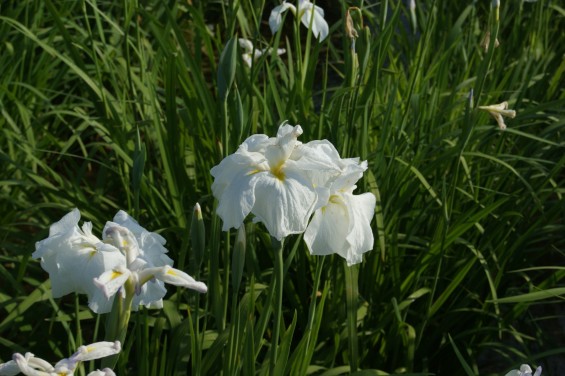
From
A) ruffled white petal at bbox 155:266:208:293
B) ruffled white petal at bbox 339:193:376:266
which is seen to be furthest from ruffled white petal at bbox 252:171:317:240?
ruffled white petal at bbox 155:266:208:293

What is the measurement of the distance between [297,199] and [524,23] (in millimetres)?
2951

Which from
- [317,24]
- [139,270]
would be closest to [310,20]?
[317,24]

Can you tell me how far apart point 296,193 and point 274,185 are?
1.5 inches

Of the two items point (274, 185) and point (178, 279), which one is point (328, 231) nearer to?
point (274, 185)

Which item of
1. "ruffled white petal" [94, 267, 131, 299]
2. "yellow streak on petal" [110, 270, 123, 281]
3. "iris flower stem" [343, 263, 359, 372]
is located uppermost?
"ruffled white petal" [94, 267, 131, 299]

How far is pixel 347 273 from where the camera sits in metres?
2.12

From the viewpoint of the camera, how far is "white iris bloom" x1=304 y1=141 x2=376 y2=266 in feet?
4.91

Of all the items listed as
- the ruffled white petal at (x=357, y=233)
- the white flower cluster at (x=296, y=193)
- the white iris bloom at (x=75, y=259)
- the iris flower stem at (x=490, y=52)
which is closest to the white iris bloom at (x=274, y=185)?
the white flower cluster at (x=296, y=193)

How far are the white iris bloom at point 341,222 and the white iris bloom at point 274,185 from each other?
6cm

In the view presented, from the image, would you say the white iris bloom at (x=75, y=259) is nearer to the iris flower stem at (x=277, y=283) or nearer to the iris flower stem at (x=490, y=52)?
the iris flower stem at (x=277, y=283)

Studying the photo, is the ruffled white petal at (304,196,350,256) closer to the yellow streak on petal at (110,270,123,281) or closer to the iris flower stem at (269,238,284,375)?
the iris flower stem at (269,238,284,375)

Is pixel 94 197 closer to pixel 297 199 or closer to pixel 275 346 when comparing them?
pixel 275 346

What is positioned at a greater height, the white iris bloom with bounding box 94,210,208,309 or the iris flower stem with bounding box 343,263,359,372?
the white iris bloom with bounding box 94,210,208,309

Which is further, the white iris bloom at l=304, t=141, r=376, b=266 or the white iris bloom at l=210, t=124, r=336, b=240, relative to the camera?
the white iris bloom at l=304, t=141, r=376, b=266
